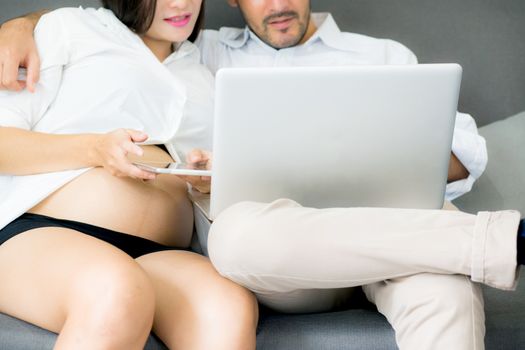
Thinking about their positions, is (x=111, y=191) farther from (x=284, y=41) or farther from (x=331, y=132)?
(x=284, y=41)

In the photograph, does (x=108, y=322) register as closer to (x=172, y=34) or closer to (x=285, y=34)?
(x=172, y=34)

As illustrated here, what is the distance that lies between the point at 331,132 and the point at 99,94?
22.3 inches

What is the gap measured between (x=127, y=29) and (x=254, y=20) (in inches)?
16.0

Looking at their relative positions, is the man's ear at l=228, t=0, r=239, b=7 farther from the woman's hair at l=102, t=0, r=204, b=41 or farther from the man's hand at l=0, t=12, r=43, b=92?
the man's hand at l=0, t=12, r=43, b=92

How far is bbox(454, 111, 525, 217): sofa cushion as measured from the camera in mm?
1961

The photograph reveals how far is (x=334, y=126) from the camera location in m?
1.26

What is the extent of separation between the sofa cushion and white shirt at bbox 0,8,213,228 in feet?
2.41

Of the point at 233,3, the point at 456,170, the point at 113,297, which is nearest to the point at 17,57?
the point at 113,297

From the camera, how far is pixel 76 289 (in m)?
1.22

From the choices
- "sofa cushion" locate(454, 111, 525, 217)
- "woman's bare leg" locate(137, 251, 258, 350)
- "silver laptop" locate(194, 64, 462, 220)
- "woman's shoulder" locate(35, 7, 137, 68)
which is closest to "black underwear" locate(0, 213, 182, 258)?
"woman's bare leg" locate(137, 251, 258, 350)

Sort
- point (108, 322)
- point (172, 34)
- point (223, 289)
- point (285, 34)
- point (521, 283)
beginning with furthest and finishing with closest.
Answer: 1. point (285, 34)
2. point (172, 34)
3. point (521, 283)
4. point (223, 289)
5. point (108, 322)

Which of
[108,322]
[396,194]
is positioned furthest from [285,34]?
[108,322]

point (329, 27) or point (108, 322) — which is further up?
point (329, 27)

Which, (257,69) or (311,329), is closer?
(257,69)
